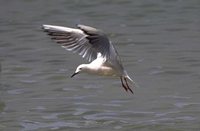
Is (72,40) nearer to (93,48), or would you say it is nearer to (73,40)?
(73,40)

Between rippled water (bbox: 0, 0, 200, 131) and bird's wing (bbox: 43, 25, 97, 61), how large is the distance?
2.53ft

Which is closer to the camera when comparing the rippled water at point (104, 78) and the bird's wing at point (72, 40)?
the bird's wing at point (72, 40)

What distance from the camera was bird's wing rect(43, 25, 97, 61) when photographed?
27.0ft

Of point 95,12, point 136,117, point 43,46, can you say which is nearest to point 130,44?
point 43,46

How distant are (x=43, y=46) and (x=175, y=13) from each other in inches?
109

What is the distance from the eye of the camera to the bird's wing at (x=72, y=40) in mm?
8242

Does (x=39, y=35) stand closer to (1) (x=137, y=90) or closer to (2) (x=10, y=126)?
(1) (x=137, y=90)

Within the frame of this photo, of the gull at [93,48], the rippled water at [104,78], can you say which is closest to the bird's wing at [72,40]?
the gull at [93,48]

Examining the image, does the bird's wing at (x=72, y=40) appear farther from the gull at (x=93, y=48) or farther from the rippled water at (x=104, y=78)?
the rippled water at (x=104, y=78)

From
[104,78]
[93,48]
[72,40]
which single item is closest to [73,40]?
[72,40]

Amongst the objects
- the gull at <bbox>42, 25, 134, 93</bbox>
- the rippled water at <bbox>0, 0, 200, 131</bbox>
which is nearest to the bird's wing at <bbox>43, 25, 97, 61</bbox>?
the gull at <bbox>42, 25, 134, 93</bbox>

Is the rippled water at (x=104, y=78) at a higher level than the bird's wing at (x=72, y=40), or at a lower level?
lower

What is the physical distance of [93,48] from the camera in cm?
822

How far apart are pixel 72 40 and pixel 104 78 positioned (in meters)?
2.25
